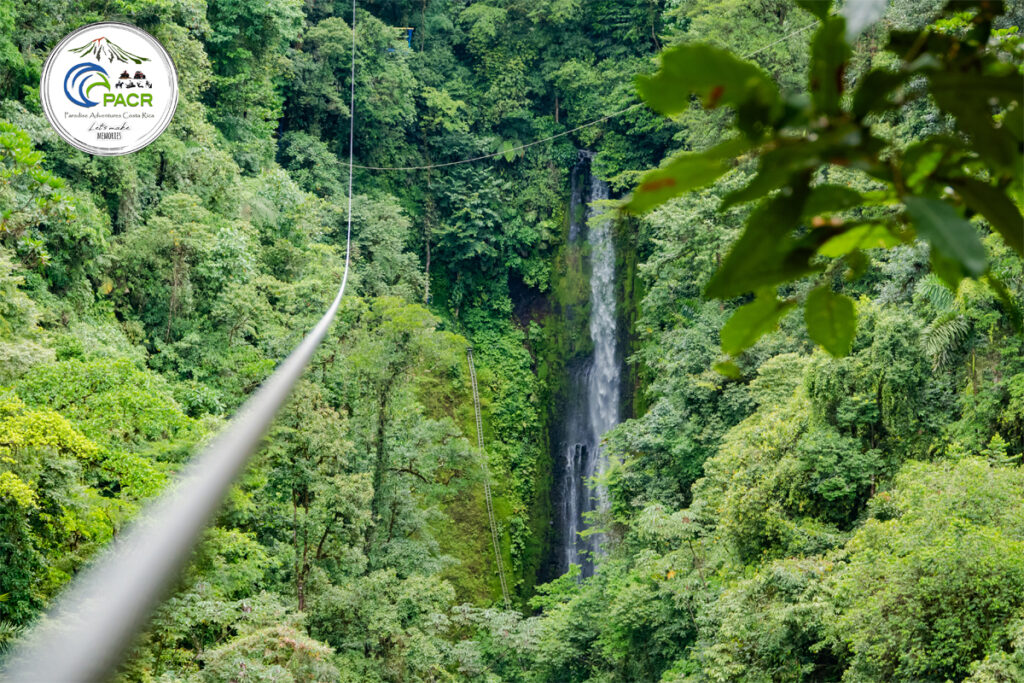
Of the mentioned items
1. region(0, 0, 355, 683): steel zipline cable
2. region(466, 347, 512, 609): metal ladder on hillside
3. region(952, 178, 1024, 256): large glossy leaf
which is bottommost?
region(0, 0, 355, 683): steel zipline cable

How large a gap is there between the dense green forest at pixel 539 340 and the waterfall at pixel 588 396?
32 centimetres

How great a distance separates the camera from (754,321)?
573 millimetres

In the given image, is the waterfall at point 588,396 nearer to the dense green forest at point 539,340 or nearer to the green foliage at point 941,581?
the dense green forest at point 539,340

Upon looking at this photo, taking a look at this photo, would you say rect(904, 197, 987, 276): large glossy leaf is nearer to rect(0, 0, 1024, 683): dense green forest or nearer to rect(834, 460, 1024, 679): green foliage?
rect(0, 0, 1024, 683): dense green forest

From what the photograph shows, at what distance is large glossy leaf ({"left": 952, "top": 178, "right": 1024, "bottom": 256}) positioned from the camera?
0.46 meters

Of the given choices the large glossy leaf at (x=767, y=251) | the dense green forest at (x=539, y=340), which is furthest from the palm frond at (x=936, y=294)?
the large glossy leaf at (x=767, y=251)

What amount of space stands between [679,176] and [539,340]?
16.5 metres

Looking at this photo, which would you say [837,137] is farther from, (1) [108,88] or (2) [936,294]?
(1) [108,88]

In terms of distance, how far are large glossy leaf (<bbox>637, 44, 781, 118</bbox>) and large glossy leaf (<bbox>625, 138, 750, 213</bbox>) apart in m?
0.02

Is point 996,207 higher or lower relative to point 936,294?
lower

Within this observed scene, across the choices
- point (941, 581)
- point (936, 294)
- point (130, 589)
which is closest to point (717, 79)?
point (130, 589)

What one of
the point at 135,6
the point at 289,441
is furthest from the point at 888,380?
the point at 135,6

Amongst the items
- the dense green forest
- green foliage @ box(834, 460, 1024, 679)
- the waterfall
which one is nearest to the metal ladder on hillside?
the dense green forest

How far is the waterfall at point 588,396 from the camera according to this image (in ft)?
50.4
